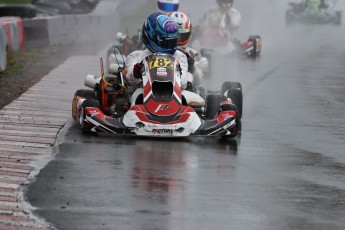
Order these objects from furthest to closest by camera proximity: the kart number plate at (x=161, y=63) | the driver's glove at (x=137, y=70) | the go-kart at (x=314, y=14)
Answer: the go-kart at (x=314, y=14), the driver's glove at (x=137, y=70), the kart number plate at (x=161, y=63)

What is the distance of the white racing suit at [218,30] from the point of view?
76.2 feet

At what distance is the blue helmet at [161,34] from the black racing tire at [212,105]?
76cm

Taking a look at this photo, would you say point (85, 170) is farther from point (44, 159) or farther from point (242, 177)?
point (242, 177)

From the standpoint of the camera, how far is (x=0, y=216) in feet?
25.1

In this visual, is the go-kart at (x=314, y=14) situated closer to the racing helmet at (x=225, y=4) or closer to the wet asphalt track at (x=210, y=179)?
the racing helmet at (x=225, y=4)

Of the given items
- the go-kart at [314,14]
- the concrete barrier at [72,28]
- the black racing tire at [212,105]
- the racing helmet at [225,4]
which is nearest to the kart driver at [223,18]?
the racing helmet at [225,4]

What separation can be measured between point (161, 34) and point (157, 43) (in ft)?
0.47

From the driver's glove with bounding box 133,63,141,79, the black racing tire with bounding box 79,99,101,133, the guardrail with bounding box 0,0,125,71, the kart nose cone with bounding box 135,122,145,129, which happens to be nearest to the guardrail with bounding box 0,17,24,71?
the guardrail with bounding box 0,0,125,71

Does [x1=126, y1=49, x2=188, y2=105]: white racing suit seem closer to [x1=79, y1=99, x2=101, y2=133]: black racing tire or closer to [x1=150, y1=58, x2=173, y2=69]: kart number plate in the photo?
[x1=150, y1=58, x2=173, y2=69]: kart number plate

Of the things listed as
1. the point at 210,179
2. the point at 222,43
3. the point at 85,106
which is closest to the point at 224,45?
the point at 222,43

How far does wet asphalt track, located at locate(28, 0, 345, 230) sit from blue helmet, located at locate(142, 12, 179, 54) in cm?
134

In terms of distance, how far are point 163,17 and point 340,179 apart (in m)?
3.72

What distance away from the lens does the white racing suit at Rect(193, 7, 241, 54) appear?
23.2 metres

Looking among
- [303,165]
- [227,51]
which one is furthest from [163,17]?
[227,51]
